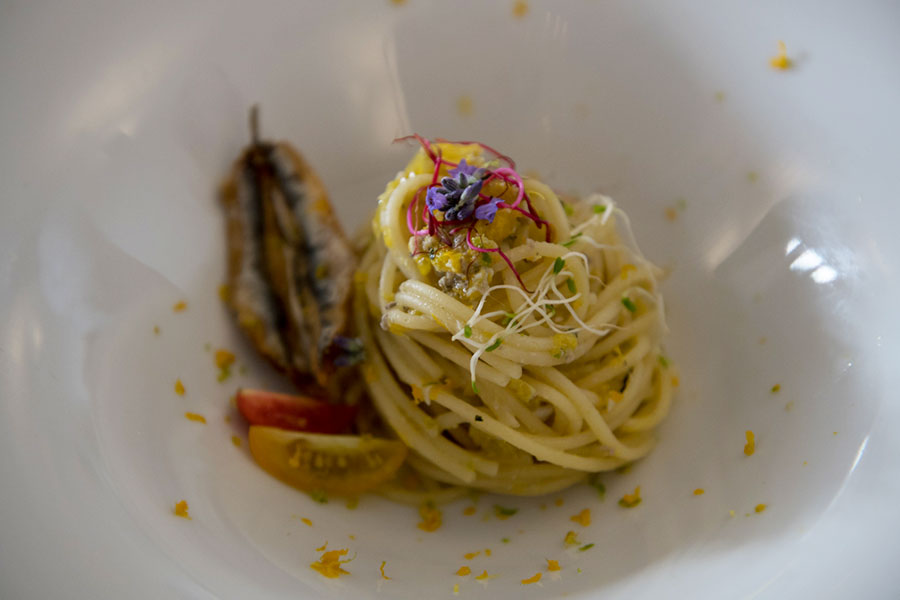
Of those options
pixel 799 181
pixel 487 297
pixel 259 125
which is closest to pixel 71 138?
pixel 259 125

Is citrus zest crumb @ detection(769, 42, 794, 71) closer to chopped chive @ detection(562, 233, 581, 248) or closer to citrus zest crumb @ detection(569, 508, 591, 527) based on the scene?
chopped chive @ detection(562, 233, 581, 248)

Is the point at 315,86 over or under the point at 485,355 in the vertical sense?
over

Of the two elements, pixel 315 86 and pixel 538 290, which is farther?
pixel 315 86

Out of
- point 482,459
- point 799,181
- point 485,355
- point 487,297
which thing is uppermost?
point 799,181

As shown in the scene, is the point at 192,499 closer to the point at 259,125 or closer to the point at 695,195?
A: the point at 259,125

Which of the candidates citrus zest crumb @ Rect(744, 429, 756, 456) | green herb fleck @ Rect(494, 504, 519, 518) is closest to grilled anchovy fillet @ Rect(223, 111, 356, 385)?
green herb fleck @ Rect(494, 504, 519, 518)

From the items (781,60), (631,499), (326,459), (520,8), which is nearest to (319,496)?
(326,459)

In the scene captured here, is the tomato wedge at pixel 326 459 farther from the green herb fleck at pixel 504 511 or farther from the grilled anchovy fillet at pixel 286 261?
the green herb fleck at pixel 504 511

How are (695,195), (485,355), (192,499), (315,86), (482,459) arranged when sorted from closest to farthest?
(192,499), (485,355), (482,459), (695,195), (315,86)
